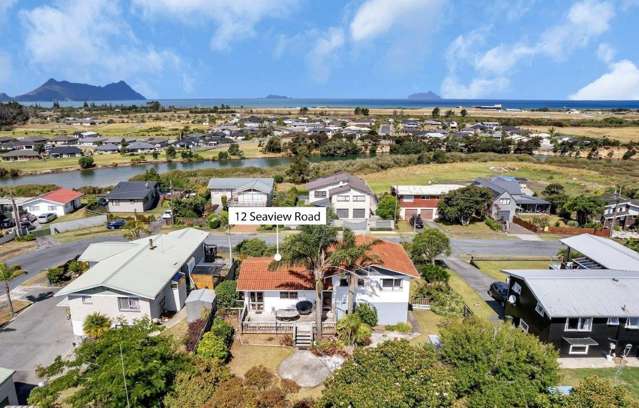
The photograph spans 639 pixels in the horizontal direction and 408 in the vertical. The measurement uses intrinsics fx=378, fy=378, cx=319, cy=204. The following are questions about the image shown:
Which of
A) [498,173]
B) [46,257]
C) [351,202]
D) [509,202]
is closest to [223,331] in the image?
[46,257]

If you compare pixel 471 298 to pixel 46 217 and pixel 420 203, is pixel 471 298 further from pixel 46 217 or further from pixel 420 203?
pixel 46 217

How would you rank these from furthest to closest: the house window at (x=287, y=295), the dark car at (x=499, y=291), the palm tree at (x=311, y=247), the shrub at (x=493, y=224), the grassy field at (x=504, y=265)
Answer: the shrub at (x=493, y=224), the grassy field at (x=504, y=265), the dark car at (x=499, y=291), the house window at (x=287, y=295), the palm tree at (x=311, y=247)

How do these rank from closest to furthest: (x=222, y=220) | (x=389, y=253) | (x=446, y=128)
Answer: (x=389, y=253), (x=222, y=220), (x=446, y=128)

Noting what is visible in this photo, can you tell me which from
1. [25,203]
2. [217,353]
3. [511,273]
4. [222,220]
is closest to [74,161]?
[25,203]

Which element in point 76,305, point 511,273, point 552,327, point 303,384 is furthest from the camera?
point 511,273

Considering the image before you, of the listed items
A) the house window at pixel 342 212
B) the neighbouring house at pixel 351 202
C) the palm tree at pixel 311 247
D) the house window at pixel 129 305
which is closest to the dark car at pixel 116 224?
the neighbouring house at pixel 351 202

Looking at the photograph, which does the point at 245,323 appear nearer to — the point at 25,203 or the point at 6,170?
the point at 25,203

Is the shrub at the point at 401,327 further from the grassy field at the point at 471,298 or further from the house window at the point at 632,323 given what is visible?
the house window at the point at 632,323
